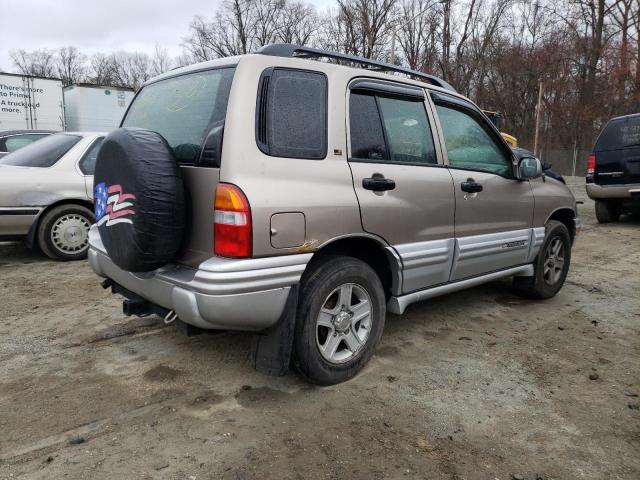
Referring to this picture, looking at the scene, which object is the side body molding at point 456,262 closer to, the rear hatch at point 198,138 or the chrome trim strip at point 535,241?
the chrome trim strip at point 535,241

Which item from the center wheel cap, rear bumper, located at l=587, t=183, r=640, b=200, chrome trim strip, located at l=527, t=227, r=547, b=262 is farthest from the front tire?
rear bumper, located at l=587, t=183, r=640, b=200

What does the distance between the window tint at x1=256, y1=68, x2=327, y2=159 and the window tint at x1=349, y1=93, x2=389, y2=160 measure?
0.74 ft

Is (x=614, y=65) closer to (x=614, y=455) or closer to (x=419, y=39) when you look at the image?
(x=419, y=39)

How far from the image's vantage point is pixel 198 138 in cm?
269

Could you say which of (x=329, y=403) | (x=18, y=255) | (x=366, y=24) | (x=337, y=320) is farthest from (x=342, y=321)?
(x=366, y=24)

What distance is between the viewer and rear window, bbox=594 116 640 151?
8.86 metres

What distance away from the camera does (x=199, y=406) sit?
2736mm

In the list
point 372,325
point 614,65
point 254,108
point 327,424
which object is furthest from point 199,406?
point 614,65

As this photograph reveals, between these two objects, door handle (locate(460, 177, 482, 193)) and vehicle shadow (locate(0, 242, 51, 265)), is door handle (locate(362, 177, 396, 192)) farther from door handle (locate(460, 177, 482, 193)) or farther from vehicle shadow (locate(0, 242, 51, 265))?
vehicle shadow (locate(0, 242, 51, 265))

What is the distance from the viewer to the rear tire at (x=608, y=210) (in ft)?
32.7

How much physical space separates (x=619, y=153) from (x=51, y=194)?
9.44 m

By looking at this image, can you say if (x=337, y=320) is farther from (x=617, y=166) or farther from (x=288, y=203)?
(x=617, y=166)

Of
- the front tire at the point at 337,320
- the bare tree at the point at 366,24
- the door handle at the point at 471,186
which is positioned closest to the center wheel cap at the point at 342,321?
the front tire at the point at 337,320

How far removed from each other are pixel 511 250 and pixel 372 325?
5.75ft
